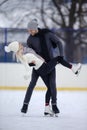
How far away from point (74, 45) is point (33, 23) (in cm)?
86

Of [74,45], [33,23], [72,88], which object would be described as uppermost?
Result: [33,23]

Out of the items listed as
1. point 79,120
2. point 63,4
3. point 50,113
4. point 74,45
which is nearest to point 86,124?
point 79,120

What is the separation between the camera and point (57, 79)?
2947mm

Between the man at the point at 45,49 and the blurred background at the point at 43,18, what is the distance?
0.12 metres

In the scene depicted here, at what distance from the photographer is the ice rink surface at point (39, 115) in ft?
5.81

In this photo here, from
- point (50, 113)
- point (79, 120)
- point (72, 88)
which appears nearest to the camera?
point (79, 120)

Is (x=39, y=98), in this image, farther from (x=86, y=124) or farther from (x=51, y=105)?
(x=86, y=124)

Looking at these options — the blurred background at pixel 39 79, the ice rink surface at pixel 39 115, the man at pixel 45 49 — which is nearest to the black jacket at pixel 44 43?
the man at pixel 45 49

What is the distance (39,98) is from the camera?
2340 mm

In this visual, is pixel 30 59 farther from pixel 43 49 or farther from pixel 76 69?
pixel 76 69

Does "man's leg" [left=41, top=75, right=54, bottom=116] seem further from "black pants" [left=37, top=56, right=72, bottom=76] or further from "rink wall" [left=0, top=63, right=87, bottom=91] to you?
"rink wall" [left=0, top=63, right=87, bottom=91]

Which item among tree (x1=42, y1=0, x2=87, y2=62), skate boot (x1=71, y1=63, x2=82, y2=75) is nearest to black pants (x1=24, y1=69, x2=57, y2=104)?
skate boot (x1=71, y1=63, x2=82, y2=75)

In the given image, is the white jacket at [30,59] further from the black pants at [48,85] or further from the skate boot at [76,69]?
the skate boot at [76,69]

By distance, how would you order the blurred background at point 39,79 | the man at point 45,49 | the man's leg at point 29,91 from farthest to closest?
1. the man's leg at point 29,91
2. the man at point 45,49
3. the blurred background at point 39,79
